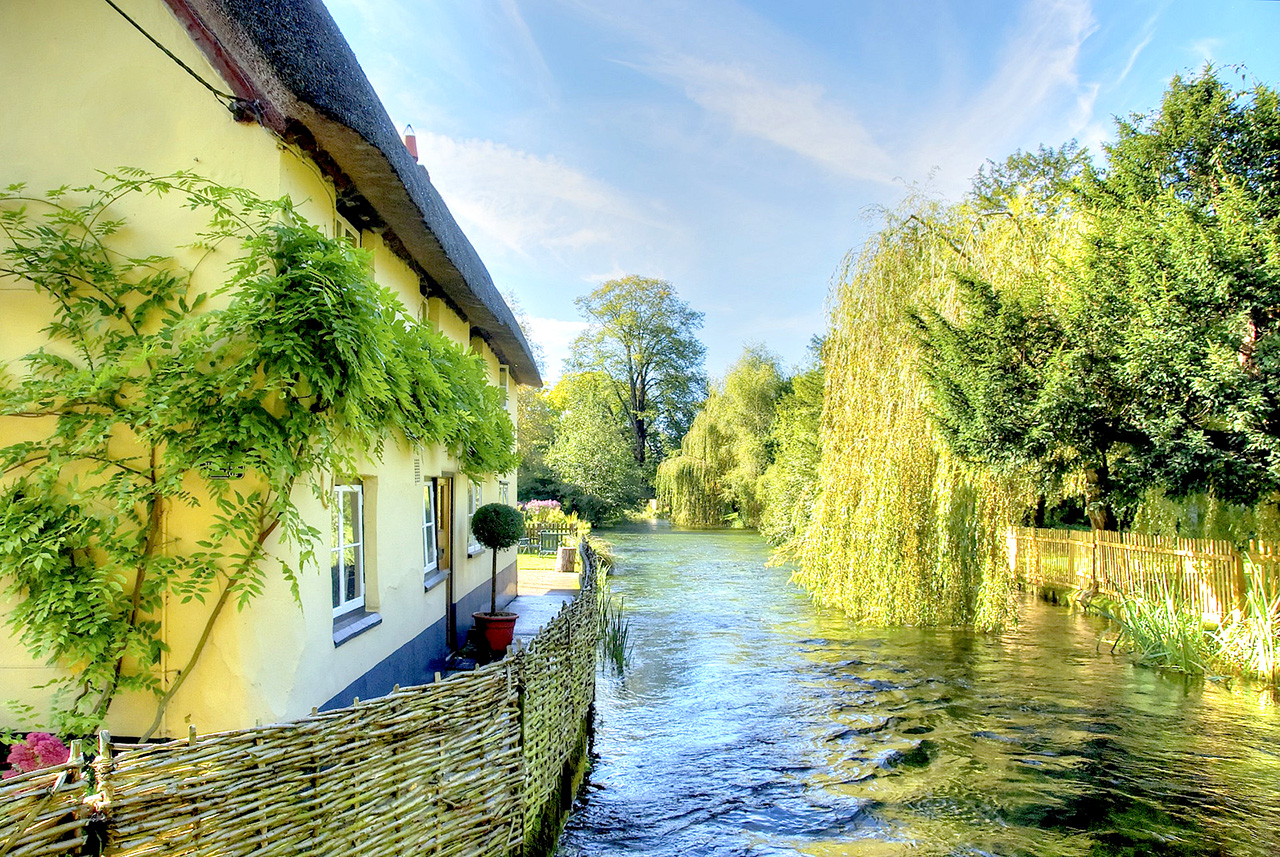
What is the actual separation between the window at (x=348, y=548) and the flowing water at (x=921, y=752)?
250cm

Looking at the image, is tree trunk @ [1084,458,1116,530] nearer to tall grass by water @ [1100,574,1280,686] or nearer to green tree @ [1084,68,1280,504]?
tall grass by water @ [1100,574,1280,686]

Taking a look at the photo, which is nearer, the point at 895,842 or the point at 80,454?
the point at 80,454

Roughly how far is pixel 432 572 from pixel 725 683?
4.20 m

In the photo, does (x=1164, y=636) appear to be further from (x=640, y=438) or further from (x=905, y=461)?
(x=640, y=438)

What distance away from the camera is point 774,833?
5.59 meters

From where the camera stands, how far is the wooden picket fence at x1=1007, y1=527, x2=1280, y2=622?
31.8 feet

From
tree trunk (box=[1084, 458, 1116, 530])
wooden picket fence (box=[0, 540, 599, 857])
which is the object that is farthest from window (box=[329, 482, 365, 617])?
tree trunk (box=[1084, 458, 1116, 530])

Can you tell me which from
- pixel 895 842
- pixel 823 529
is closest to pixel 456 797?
pixel 895 842

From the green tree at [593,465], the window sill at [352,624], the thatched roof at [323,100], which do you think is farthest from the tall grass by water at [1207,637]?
the green tree at [593,465]

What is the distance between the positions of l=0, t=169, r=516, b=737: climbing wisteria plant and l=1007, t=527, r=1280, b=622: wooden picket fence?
1074 cm

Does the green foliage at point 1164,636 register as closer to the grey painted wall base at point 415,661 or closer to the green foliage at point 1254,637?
the green foliage at point 1254,637

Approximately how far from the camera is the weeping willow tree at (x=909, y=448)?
1077 centimetres

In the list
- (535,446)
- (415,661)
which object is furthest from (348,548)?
(535,446)

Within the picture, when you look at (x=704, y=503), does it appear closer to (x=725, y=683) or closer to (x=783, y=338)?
(x=783, y=338)
